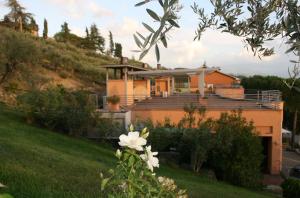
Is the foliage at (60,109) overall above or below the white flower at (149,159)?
below

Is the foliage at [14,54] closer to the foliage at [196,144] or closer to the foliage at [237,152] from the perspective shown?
the foliage at [196,144]

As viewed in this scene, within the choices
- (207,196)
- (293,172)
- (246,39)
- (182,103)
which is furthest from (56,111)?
(246,39)

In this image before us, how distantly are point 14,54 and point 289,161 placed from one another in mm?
20500

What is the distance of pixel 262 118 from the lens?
2544 cm

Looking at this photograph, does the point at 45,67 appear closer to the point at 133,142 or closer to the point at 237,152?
the point at 237,152

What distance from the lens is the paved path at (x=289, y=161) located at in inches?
1121

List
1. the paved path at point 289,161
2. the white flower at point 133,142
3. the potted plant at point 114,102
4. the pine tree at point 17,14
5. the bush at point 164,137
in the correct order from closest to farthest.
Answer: the white flower at point 133,142, the bush at point 164,137, the potted plant at point 114,102, the paved path at point 289,161, the pine tree at point 17,14

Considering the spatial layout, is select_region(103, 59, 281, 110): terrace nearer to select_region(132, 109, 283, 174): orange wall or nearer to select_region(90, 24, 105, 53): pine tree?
select_region(132, 109, 283, 174): orange wall

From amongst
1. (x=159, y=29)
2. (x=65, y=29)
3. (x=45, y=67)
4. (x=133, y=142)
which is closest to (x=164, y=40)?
(x=159, y=29)

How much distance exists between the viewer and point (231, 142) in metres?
21.0

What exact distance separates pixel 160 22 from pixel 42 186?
20.8 ft

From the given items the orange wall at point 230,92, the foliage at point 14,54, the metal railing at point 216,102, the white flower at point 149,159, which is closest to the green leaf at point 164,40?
the white flower at point 149,159

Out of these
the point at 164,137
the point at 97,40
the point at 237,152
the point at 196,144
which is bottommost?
the point at 237,152

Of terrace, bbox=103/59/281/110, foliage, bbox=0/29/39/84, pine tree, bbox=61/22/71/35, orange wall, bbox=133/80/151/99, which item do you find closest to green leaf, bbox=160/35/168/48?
terrace, bbox=103/59/281/110
